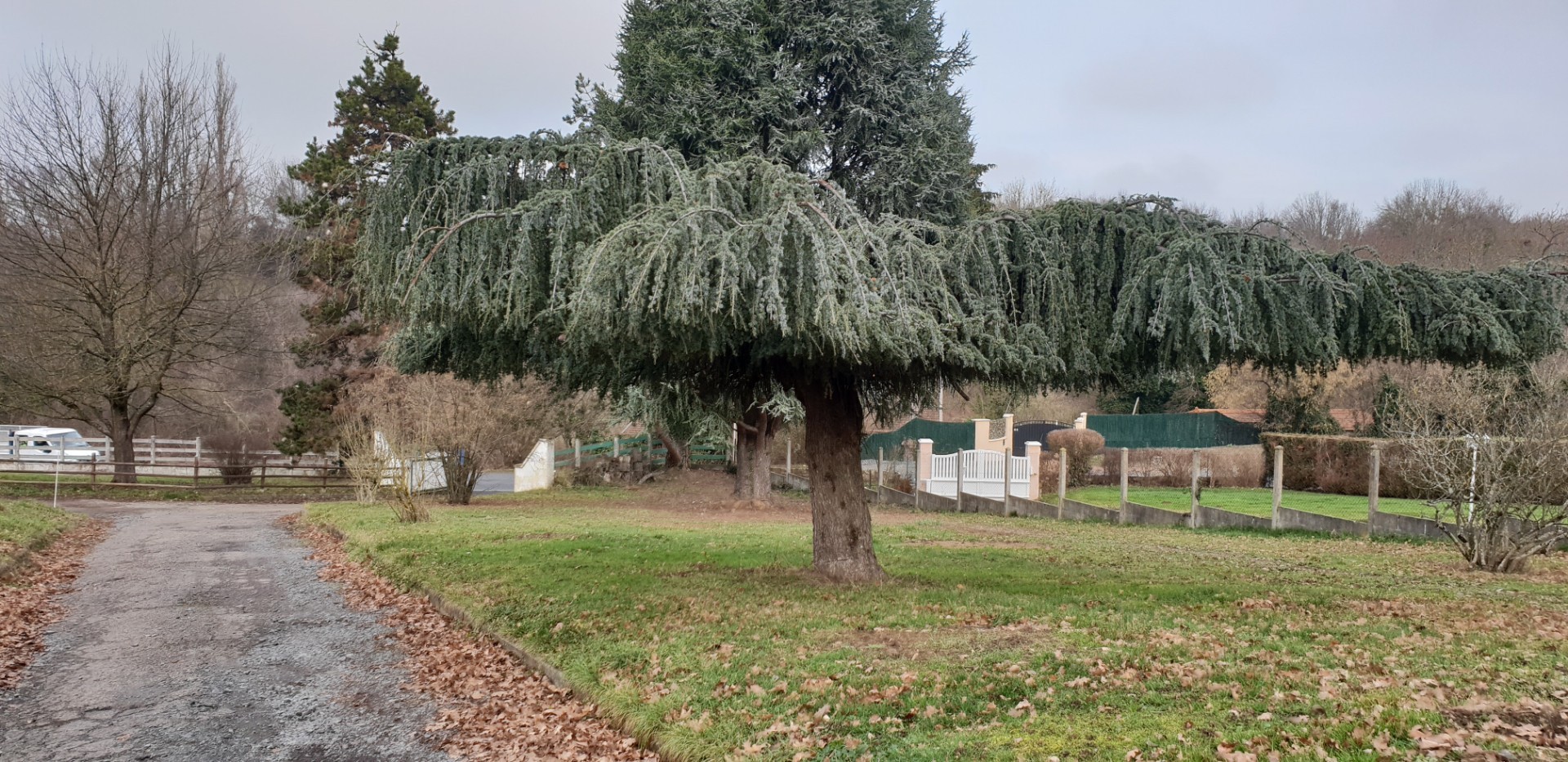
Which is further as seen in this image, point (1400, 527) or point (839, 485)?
point (1400, 527)

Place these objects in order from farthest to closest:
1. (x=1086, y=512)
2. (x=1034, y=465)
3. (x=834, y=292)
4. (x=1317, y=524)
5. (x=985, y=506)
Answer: (x=1034, y=465) < (x=985, y=506) < (x=1086, y=512) < (x=1317, y=524) < (x=834, y=292)

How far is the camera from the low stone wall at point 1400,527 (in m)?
15.4

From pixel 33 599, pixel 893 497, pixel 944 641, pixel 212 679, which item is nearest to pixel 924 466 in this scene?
pixel 893 497

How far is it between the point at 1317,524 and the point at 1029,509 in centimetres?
Answer: 588

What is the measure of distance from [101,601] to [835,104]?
12.3 m

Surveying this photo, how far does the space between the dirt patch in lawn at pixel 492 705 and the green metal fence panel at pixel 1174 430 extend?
1179 inches

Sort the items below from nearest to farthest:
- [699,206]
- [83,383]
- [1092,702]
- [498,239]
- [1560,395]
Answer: [1092,702], [699,206], [498,239], [1560,395], [83,383]

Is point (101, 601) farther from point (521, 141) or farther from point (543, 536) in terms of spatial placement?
point (521, 141)

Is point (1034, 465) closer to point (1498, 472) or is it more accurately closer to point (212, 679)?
point (1498, 472)

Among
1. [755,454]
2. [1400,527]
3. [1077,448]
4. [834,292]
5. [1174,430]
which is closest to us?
[834,292]

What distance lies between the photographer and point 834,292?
6836mm

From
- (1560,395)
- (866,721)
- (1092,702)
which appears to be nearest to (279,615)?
(866,721)

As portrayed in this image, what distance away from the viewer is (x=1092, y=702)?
5.39 meters

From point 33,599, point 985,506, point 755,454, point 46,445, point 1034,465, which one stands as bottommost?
point 33,599
